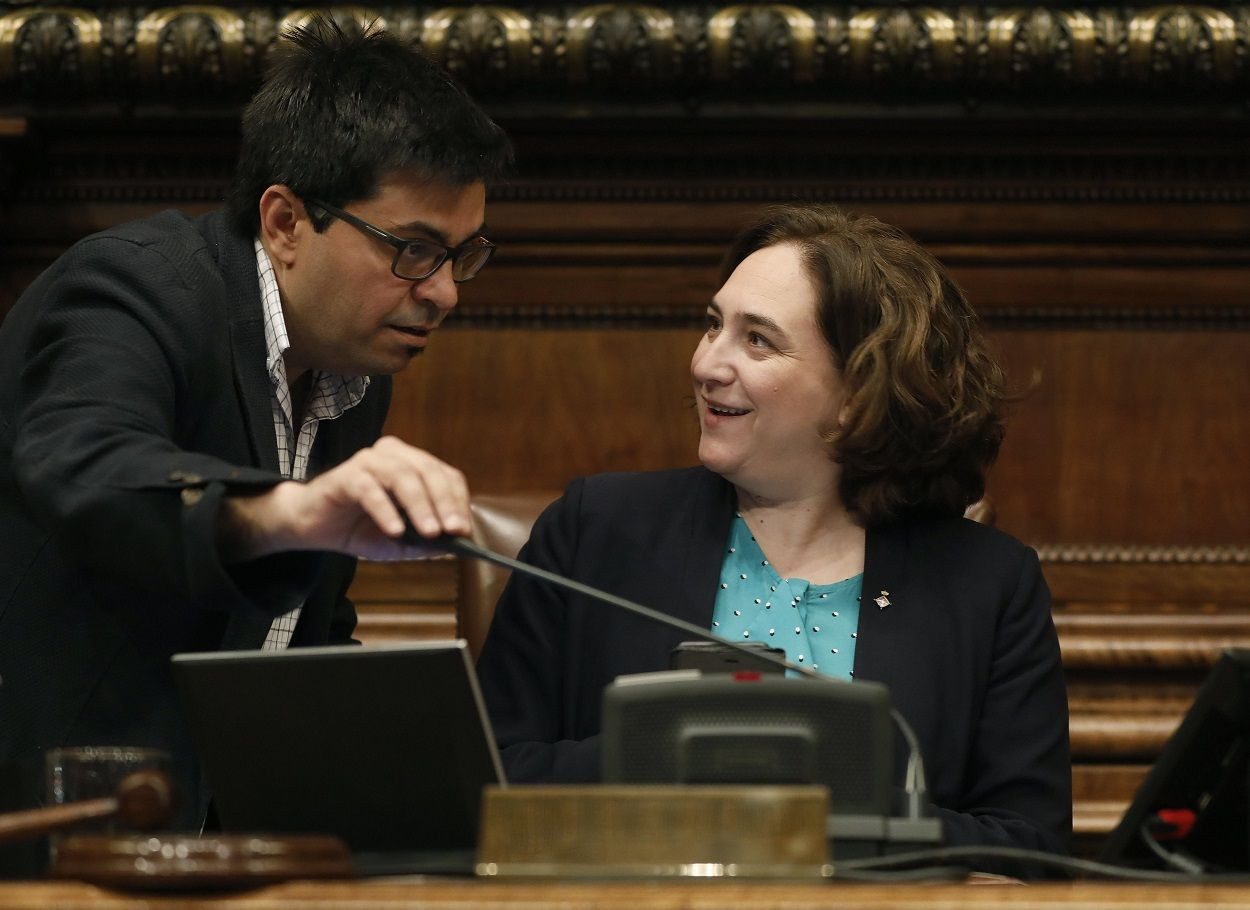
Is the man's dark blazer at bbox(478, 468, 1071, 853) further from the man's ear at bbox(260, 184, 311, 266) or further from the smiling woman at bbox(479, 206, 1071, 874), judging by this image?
the man's ear at bbox(260, 184, 311, 266)

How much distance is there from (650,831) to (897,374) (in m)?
1.08

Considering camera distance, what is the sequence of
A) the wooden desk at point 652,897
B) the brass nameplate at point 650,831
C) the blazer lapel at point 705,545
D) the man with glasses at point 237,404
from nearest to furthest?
the wooden desk at point 652,897
the brass nameplate at point 650,831
the man with glasses at point 237,404
the blazer lapel at point 705,545

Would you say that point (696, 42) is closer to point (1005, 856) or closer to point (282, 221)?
point (282, 221)

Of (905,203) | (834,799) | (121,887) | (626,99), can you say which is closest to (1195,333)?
(905,203)

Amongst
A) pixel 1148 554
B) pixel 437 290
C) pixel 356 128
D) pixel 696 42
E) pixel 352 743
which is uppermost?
pixel 696 42

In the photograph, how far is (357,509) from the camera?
1295 mm

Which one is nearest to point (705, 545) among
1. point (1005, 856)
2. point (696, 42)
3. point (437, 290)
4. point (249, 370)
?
point (437, 290)

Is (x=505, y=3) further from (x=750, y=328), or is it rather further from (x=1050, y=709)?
(x=1050, y=709)

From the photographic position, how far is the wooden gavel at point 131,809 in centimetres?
108

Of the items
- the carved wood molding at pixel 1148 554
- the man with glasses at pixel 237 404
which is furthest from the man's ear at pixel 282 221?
the carved wood molding at pixel 1148 554

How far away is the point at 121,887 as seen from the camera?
38.4 inches

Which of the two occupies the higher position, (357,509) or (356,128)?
(356,128)

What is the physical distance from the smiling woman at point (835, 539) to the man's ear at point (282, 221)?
18.0 inches

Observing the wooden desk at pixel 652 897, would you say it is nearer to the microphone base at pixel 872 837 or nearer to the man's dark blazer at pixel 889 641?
the microphone base at pixel 872 837
